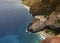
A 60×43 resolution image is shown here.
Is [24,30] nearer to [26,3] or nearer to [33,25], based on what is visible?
[33,25]

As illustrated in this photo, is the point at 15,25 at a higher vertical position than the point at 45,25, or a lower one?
lower

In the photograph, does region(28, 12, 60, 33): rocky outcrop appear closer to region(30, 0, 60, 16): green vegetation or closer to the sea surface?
the sea surface

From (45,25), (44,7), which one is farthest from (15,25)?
(44,7)

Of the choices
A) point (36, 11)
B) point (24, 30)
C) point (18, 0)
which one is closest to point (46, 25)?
point (24, 30)

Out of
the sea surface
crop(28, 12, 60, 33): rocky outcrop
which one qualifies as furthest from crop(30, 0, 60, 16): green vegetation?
crop(28, 12, 60, 33): rocky outcrop

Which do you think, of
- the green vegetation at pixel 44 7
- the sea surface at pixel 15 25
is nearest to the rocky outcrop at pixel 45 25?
the sea surface at pixel 15 25

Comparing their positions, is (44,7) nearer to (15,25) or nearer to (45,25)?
(15,25)

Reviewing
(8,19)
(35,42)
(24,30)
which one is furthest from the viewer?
(8,19)

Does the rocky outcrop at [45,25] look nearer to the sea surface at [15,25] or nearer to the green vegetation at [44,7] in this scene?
the sea surface at [15,25]
